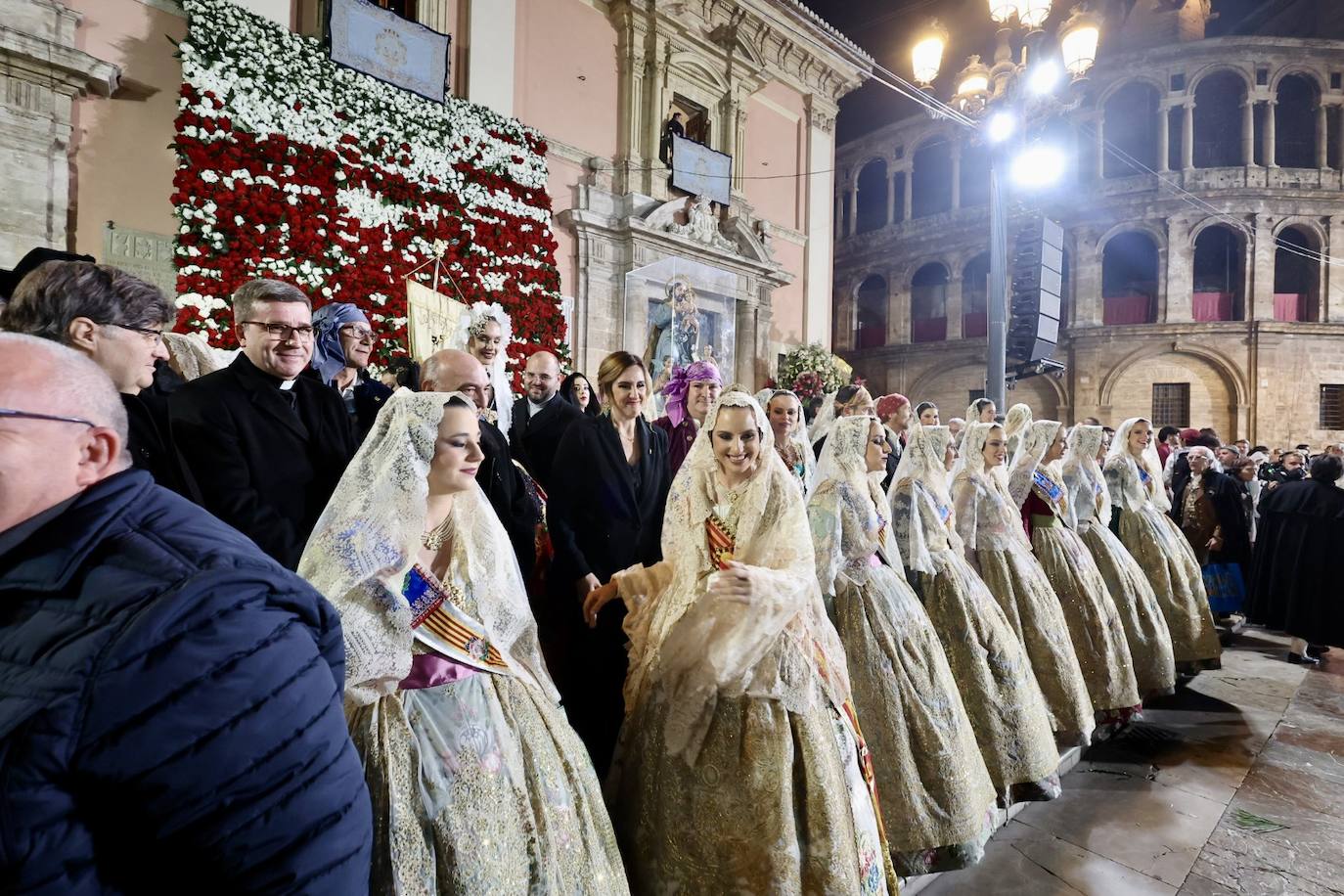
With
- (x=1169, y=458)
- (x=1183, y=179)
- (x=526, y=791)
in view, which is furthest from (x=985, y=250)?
(x=526, y=791)

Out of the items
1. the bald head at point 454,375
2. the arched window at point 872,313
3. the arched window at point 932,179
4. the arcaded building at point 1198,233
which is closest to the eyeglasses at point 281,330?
the bald head at point 454,375

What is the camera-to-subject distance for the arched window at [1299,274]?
18.4 meters

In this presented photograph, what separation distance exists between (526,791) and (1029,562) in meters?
3.29

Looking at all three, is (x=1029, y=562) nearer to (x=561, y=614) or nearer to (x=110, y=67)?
(x=561, y=614)

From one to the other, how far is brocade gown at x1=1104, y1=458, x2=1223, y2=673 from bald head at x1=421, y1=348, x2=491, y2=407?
17.3ft

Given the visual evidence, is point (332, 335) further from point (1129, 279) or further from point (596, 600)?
point (1129, 279)

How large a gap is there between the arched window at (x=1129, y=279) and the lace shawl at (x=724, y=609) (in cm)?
2163

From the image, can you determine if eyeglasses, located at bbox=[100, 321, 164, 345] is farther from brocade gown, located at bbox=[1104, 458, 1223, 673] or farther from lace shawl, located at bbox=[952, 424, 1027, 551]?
brocade gown, located at bbox=[1104, 458, 1223, 673]

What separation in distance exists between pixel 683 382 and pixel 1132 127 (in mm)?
22180

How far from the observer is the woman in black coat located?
9.32 ft

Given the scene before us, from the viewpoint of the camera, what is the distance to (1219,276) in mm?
19812

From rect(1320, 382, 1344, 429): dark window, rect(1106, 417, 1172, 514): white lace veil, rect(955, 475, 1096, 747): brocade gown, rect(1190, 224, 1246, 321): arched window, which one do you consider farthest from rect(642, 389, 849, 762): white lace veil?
rect(1320, 382, 1344, 429): dark window

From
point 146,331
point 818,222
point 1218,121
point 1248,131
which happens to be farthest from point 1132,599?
point 1218,121

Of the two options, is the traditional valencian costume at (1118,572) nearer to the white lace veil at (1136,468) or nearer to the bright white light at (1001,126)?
the white lace veil at (1136,468)
